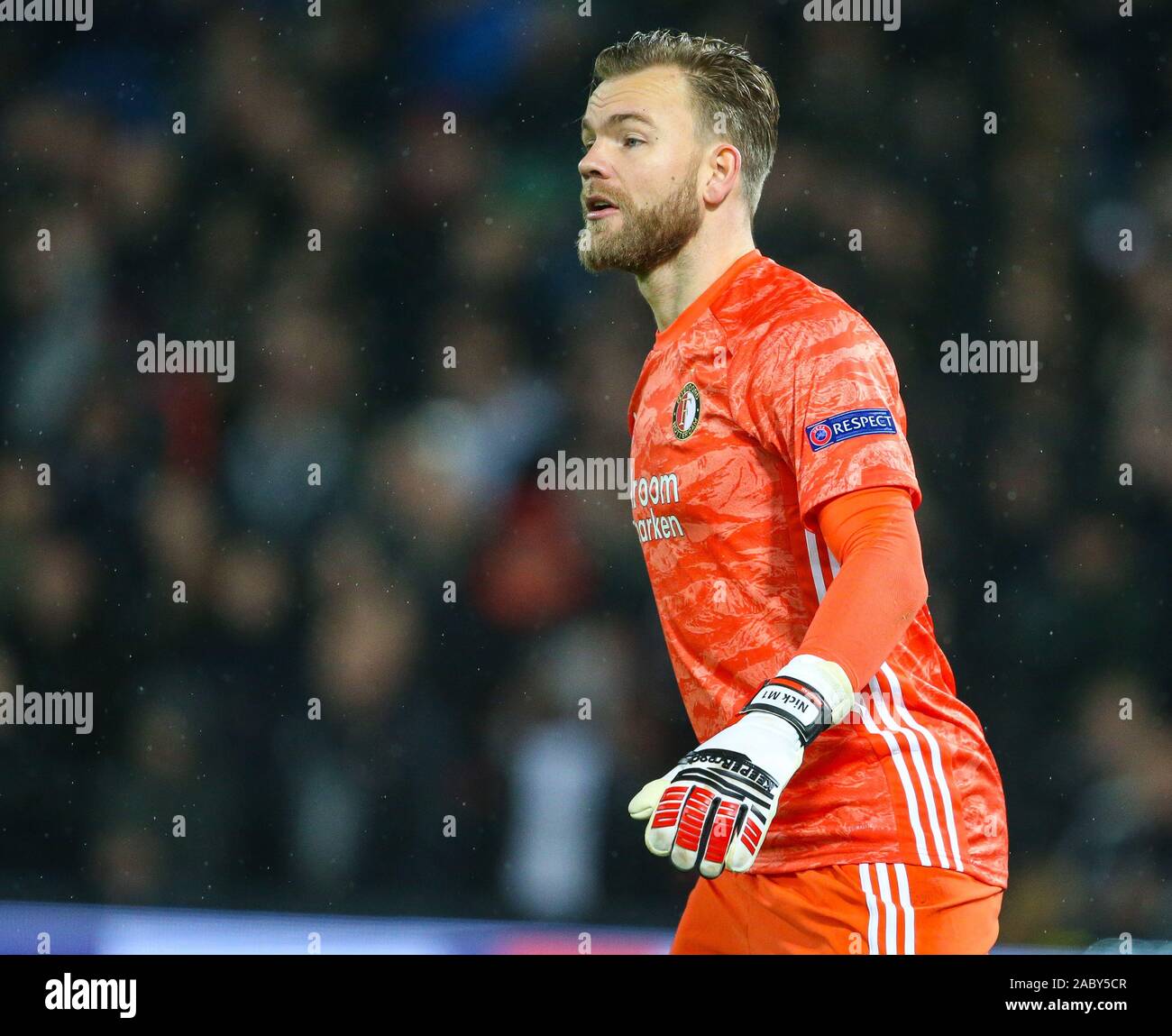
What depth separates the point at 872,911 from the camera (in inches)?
77.2

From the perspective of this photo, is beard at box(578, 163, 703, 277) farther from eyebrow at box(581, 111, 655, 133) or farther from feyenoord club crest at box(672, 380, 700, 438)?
feyenoord club crest at box(672, 380, 700, 438)

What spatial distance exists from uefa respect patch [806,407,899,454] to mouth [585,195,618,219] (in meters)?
0.65

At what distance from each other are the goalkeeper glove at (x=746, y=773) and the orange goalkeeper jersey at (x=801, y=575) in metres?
0.26

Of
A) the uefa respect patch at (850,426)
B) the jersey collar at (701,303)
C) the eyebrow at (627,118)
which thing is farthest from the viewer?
the eyebrow at (627,118)

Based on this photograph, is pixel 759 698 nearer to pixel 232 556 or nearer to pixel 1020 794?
pixel 1020 794

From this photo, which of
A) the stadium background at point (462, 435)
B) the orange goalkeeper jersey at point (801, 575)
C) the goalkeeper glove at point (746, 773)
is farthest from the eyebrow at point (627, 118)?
the stadium background at point (462, 435)

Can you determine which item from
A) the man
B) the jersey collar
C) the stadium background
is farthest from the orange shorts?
the stadium background

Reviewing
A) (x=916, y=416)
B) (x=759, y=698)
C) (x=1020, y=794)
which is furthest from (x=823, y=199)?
(x=759, y=698)

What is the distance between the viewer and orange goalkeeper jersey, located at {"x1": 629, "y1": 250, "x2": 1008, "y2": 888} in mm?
1951

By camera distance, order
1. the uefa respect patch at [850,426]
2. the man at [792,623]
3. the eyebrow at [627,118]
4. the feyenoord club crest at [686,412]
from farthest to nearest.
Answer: the eyebrow at [627,118]
the feyenoord club crest at [686,412]
the uefa respect patch at [850,426]
the man at [792,623]

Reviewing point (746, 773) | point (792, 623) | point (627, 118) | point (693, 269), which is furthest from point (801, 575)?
point (627, 118)

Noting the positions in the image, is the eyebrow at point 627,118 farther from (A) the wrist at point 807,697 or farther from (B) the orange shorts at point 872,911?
(B) the orange shorts at point 872,911

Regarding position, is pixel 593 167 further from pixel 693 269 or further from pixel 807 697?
pixel 807 697

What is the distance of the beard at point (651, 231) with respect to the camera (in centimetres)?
234
